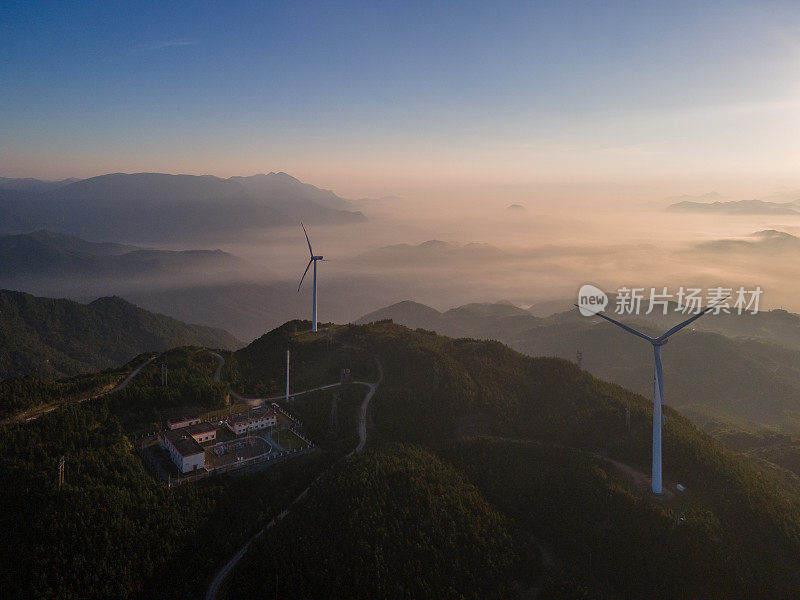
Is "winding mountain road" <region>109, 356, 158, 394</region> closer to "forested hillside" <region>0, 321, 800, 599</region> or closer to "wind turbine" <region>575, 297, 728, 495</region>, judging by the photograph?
"forested hillside" <region>0, 321, 800, 599</region>

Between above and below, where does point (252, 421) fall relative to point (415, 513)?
above

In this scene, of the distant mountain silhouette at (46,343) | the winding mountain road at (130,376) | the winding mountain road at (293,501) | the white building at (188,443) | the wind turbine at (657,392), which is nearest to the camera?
the winding mountain road at (293,501)

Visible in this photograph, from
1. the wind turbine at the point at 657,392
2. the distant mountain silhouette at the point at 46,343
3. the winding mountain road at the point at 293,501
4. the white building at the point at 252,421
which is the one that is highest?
the wind turbine at the point at 657,392

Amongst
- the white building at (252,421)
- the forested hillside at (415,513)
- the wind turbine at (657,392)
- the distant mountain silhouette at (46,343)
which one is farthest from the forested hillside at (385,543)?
the distant mountain silhouette at (46,343)

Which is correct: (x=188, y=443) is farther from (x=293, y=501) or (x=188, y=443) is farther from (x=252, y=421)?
(x=293, y=501)

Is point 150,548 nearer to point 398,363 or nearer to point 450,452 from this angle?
point 450,452

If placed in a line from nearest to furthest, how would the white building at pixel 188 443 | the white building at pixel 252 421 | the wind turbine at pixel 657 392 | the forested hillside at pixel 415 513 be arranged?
the forested hillside at pixel 415 513 → the wind turbine at pixel 657 392 → the white building at pixel 188 443 → the white building at pixel 252 421

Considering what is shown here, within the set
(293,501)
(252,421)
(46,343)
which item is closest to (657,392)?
(293,501)

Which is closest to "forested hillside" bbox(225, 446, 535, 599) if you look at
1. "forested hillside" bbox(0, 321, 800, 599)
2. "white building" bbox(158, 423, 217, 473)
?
"forested hillside" bbox(0, 321, 800, 599)

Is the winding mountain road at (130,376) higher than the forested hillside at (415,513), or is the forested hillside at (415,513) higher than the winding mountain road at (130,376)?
the winding mountain road at (130,376)

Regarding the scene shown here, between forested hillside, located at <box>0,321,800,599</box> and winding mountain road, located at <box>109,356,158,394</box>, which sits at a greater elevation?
winding mountain road, located at <box>109,356,158,394</box>

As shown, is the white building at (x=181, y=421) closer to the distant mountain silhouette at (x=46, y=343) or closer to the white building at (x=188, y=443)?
the white building at (x=188, y=443)
